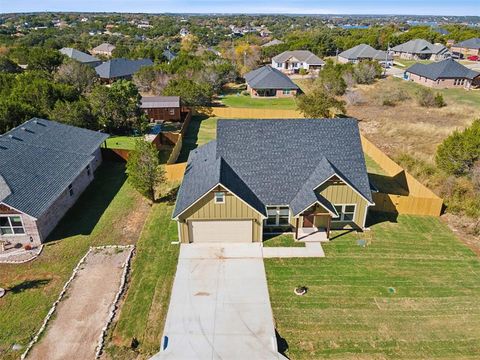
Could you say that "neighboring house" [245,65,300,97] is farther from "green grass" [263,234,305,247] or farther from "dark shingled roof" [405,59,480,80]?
"green grass" [263,234,305,247]

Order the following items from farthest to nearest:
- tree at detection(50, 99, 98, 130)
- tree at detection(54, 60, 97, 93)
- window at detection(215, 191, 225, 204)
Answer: tree at detection(54, 60, 97, 93) < tree at detection(50, 99, 98, 130) < window at detection(215, 191, 225, 204)

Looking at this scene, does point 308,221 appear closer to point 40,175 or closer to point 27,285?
point 27,285

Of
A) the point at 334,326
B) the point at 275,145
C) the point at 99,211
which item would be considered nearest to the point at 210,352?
the point at 334,326

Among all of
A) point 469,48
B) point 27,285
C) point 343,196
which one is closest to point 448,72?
point 469,48

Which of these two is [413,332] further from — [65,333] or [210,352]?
[65,333]

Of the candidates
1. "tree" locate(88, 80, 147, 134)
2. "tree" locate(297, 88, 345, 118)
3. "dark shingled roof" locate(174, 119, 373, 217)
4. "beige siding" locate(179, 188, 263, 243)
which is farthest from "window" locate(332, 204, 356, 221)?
"tree" locate(88, 80, 147, 134)

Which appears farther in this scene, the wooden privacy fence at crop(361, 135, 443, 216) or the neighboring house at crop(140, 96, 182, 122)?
the neighboring house at crop(140, 96, 182, 122)
